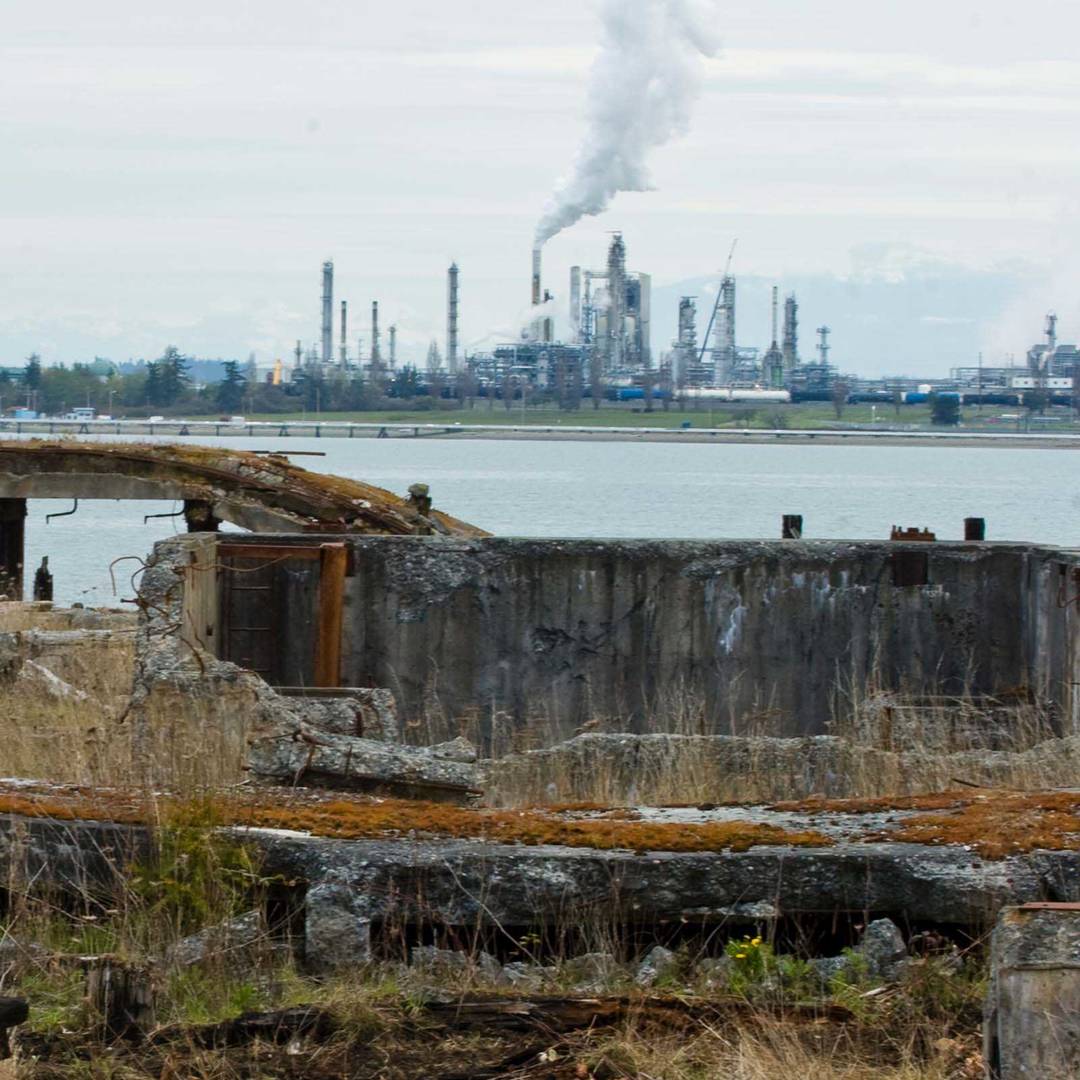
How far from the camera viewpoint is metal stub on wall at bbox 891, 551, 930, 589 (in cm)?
1045

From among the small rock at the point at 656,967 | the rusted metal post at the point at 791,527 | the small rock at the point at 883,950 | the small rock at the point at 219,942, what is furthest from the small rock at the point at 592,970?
the rusted metal post at the point at 791,527

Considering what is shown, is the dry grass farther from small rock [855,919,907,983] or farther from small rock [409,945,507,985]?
small rock [409,945,507,985]

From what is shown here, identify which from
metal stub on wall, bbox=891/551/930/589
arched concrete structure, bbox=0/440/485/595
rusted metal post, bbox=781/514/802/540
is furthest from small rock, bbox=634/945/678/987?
arched concrete structure, bbox=0/440/485/595

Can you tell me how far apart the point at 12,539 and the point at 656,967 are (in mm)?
22651

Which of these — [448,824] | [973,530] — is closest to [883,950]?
[448,824]

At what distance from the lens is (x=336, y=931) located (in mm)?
5781

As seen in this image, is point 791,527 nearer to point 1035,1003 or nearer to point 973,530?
point 973,530

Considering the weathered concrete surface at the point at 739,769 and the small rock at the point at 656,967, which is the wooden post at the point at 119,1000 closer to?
the small rock at the point at 656,967

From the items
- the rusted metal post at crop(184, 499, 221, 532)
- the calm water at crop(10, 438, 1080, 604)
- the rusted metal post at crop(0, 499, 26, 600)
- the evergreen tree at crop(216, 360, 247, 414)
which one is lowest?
the calm water at crop(10, 438, 1080, 604)

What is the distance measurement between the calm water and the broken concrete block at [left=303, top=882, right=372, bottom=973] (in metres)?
15.8

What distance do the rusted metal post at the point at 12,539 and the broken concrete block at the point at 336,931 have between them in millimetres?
21255

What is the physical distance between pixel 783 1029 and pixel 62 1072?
189 centimetres

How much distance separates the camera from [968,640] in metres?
10.5

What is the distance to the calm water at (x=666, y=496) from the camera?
58844mm
